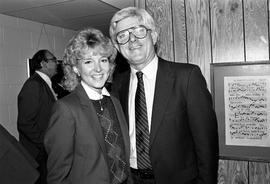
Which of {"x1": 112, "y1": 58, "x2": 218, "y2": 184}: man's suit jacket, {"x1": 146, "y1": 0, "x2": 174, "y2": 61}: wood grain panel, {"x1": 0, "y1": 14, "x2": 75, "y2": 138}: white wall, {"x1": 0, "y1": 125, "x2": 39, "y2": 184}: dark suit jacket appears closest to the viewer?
{"x1": 0, "y1": 125, "x2": 39, "y2": 184}: dark suit jacket

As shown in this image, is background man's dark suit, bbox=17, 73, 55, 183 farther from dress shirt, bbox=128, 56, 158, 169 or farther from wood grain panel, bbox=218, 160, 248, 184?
wood grain panel, bbox=218, 160, 248, 184

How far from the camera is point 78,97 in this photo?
4.46ft

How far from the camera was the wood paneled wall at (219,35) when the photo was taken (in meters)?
1.81

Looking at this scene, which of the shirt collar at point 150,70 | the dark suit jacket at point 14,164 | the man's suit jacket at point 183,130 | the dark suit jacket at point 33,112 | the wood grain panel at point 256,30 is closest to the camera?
the dark suit jacket at point 14,164

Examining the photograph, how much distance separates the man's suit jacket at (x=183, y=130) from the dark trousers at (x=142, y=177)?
4 centimetres

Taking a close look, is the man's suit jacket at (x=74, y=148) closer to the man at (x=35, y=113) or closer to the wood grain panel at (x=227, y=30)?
the wood grain panel at (x=227, y=30)

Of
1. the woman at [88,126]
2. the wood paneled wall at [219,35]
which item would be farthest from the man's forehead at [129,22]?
the wood paneled wall at [219,35]

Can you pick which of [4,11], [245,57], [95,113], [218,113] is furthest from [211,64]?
[4,11]

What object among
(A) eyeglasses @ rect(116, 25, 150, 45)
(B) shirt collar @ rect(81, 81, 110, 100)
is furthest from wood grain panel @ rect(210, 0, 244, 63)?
(B) shirt collar @ rect(81, 81, 110, 100)

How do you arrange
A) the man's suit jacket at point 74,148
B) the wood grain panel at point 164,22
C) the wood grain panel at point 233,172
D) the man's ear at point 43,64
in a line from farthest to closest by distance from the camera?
1. the man's ear at point 43,64
2. the wood grain panel at point 164,22
3. the wood grain panel at point 233,172
4. the man's suit jacket at point 74,148

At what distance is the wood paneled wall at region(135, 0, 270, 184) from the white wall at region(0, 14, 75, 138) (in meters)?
2.11

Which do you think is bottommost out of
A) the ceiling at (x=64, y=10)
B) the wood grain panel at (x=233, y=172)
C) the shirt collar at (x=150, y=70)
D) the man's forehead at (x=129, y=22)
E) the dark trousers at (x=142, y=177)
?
the wood grain panel at (x=233, y=172)

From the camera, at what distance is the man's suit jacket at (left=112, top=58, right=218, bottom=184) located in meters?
1.39

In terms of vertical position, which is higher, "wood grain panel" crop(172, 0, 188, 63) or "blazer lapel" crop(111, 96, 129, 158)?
"wood grain panel" crop(172, 0, 188, 63)
